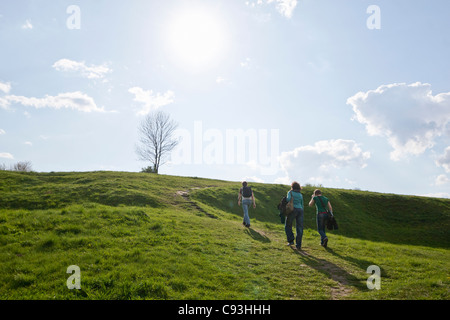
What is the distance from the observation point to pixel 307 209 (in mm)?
31594

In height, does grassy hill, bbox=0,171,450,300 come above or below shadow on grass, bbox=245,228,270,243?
above

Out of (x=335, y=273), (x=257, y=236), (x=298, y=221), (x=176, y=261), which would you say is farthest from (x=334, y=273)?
(x=257, y=236)

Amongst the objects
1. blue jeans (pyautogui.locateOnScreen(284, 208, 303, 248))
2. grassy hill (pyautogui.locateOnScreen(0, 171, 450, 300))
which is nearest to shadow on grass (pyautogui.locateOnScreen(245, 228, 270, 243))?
grassy hill (pyautogui.locateOnScreen(0, 171, 450, 300))

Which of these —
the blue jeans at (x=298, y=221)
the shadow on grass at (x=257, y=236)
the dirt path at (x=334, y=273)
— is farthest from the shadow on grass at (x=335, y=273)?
the shadow on grass at (x=257, y=236)

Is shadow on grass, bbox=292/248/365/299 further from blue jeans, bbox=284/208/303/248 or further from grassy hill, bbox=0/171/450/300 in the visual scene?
blue jeans, bbox=284/208/303/248

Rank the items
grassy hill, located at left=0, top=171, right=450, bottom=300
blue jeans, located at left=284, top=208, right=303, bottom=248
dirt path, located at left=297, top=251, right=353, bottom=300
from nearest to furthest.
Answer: grassy hill, located at left=0, top=171, right=450, bottom=300
dirt path, located at left=297, top=251, right=353, bottom=300
blue jeans, located at left=284, top=208, right=303, bottom=248

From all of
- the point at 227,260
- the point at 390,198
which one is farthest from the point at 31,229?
the point at 390,198

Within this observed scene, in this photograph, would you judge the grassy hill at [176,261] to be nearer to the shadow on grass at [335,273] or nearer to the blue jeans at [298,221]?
the shadow on grass at [335,273]

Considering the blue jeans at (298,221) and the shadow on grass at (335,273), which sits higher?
the blue jeans at (298,221)

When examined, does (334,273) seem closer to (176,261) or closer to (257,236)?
(176,261)

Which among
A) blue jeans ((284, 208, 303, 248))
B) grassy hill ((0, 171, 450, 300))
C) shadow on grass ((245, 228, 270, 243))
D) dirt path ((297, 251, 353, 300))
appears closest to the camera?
grassy hill ((0, 171, 450, 300))

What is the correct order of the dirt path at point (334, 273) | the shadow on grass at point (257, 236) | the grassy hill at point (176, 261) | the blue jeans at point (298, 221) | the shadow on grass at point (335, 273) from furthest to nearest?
the shadow on grass at point (257, 236), the blue jeans at point (298, 221), the shadow on grass at point (335, 273), the dirt path at point (334, 273), the grassy hill at point (176, 261)
